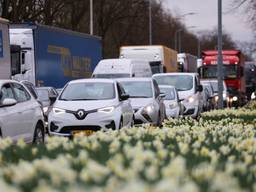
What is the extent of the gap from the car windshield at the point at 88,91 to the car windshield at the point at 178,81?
32.5 ft

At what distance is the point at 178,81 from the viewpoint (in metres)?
27.9

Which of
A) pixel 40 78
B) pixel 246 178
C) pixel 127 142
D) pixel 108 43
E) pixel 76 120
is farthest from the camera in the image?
pixel 108 43

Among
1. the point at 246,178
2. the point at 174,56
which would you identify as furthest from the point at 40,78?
the point at 246,178

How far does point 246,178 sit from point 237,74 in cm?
3994

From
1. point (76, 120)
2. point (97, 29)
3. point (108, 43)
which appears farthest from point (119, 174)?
point (108, 43)

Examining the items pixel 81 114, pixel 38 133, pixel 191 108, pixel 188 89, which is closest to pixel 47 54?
pixel 188 89

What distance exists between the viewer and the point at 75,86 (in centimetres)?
1772

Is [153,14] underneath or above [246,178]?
above

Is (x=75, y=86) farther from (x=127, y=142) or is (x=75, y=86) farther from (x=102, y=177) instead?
(x=102, y=177)

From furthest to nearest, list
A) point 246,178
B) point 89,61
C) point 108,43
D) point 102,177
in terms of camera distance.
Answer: point 108,43 < point 89,61 < point 246,178 < point 102,177

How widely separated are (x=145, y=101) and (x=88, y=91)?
9.43 ft

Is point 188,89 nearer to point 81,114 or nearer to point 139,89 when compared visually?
point 139,89

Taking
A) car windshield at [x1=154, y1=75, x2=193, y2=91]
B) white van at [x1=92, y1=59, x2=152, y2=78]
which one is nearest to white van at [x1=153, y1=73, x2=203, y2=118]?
car windshield at [x1=154, y1=75, x2=193, y2=91]

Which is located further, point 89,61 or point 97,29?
point 97,29
